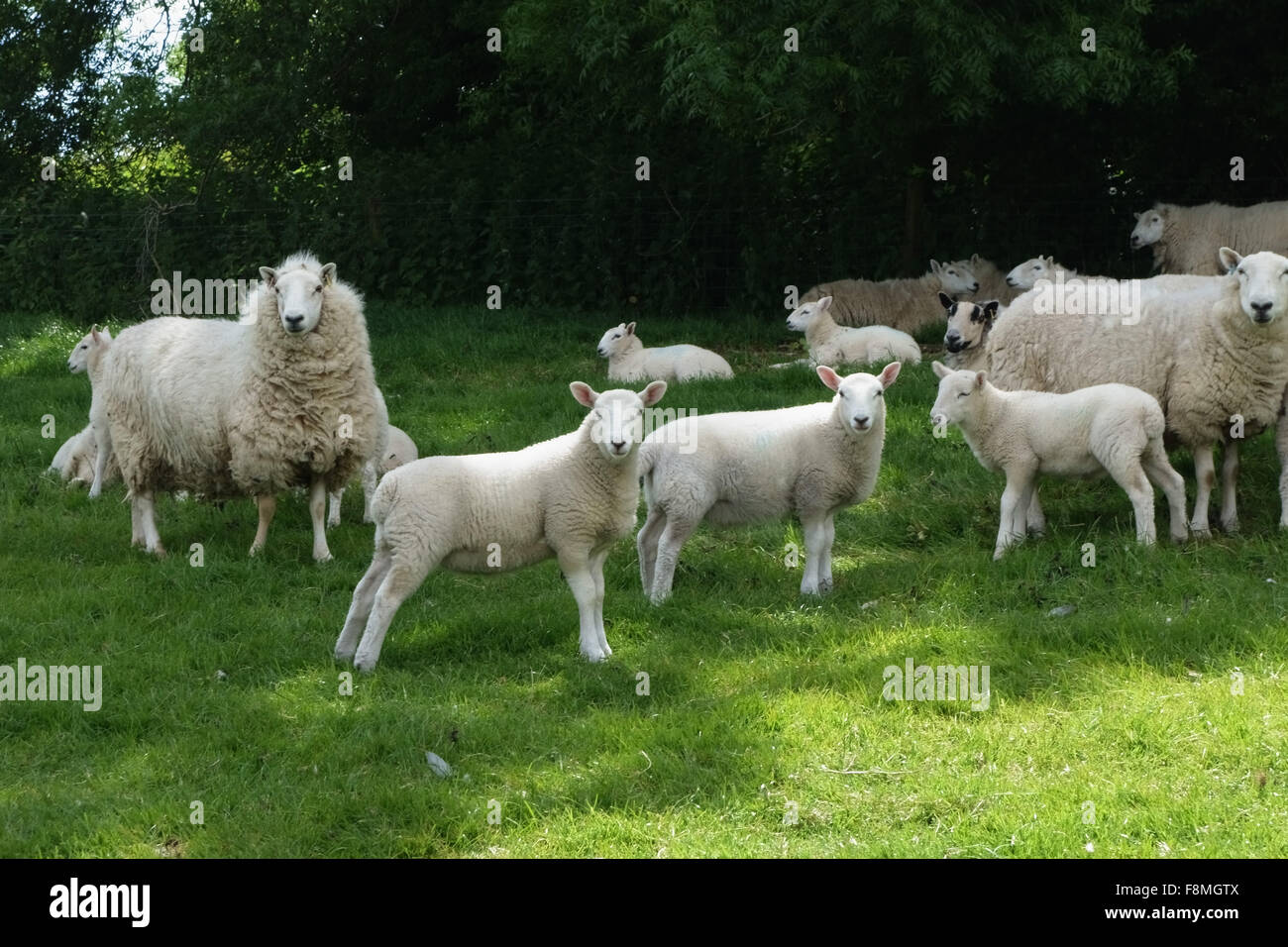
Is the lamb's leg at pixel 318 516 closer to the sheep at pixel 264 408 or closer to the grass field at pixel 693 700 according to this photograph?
the sheep at pixel 264 408

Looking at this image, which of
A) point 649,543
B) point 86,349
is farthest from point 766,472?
point 86,349

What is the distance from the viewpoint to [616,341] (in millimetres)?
14570

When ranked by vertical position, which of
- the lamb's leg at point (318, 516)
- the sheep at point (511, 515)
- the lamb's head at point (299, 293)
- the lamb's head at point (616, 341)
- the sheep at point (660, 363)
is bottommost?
the lamb's leg at point (318, 516)

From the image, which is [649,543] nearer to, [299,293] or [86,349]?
[299,293]

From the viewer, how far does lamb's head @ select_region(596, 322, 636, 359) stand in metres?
14.5

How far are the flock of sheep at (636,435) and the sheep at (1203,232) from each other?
253 inches

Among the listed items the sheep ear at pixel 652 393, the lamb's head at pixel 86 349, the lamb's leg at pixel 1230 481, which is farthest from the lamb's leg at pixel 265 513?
the lamb's leg at pixel 1230 481

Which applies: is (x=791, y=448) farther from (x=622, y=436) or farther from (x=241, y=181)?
(x=241, y=181)

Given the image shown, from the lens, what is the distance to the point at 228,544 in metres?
9.62

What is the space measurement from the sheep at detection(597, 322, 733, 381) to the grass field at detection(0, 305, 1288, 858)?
364 cm

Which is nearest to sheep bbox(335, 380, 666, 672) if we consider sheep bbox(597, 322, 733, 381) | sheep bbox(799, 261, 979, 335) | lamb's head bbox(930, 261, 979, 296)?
sheep bbox(597, 322, 733, 381)

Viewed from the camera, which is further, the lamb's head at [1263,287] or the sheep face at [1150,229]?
the sheep face at [1150,229]

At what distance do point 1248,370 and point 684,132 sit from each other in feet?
37.6

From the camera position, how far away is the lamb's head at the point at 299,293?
9.31 meters
